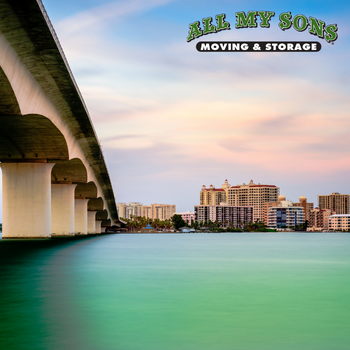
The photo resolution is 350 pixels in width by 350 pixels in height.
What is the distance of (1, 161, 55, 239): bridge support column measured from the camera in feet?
151

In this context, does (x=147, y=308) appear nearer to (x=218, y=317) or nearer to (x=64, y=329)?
(x=218, y=317)

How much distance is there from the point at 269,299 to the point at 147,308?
10.5 ft

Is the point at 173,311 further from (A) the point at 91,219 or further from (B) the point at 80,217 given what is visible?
(A) the point at 91,219

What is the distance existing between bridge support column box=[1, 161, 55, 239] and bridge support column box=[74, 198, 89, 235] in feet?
116

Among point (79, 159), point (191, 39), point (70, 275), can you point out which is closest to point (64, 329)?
point (70, 275)

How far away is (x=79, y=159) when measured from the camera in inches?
2180

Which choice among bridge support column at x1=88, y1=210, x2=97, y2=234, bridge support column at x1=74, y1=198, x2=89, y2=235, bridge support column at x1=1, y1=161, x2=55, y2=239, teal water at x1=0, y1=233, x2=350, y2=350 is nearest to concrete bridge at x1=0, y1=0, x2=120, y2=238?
bridge support column at x1=1, y1=161, x2=55, y2=239

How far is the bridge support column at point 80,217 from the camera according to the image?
81.9 meters

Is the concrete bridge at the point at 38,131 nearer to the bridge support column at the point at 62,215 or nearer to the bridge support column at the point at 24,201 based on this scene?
the bridge support column at the point at 24,201

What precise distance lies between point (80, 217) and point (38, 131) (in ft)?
143

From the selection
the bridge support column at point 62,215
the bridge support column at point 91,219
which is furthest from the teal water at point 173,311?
the bridge support column at point 91,219

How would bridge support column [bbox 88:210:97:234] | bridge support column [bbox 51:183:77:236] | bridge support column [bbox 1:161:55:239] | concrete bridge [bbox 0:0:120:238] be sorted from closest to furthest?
concrete bridge [bbox 0:0:120:238] → bridge support column [bbox 1:161:55:239] → bridge support column [bbox 51:183:77:236] → bridge support column [bbox 88:210:97:234]

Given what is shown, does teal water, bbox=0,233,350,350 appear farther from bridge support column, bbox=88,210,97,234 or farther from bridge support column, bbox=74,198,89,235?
bridge support column, bbox=88,210,97,234

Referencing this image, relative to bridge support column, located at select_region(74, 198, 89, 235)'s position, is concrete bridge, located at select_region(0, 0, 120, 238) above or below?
above
